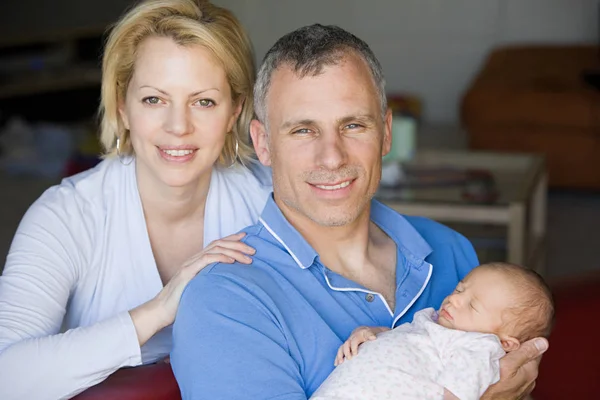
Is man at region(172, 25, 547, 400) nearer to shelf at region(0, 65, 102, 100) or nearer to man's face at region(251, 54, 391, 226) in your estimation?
man's face at region(251, 54, 391, 226)

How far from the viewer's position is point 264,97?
1.97 m

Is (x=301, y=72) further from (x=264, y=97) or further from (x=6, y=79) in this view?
(x=6, y=79)

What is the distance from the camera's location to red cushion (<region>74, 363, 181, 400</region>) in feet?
5.85

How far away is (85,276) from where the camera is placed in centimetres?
217

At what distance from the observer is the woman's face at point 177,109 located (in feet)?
7.07

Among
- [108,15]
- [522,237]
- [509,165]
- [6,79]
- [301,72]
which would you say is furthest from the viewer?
[108,15]

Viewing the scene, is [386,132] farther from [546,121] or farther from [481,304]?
[546,121]

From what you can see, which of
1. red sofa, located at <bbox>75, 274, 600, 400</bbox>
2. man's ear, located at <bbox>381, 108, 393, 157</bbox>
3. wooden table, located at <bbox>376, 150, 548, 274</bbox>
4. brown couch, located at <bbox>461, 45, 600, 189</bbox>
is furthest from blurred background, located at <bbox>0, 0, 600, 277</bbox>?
man's ear, located at <bbox>381, 108, 393, 157</bbox>

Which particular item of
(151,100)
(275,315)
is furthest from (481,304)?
(151,100)

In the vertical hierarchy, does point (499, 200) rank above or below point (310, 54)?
below

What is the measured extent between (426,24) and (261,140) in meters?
6.11

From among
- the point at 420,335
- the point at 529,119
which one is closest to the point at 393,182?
the point at 529,119

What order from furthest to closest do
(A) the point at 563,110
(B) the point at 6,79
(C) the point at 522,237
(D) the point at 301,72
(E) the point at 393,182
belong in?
(B) the point at 6,79 → (A) the point at 563,110 → (E) the point at 393,182 → (C) the point at 522,237 → (D) the point at 301,72

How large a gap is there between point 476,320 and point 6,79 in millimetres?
5477
